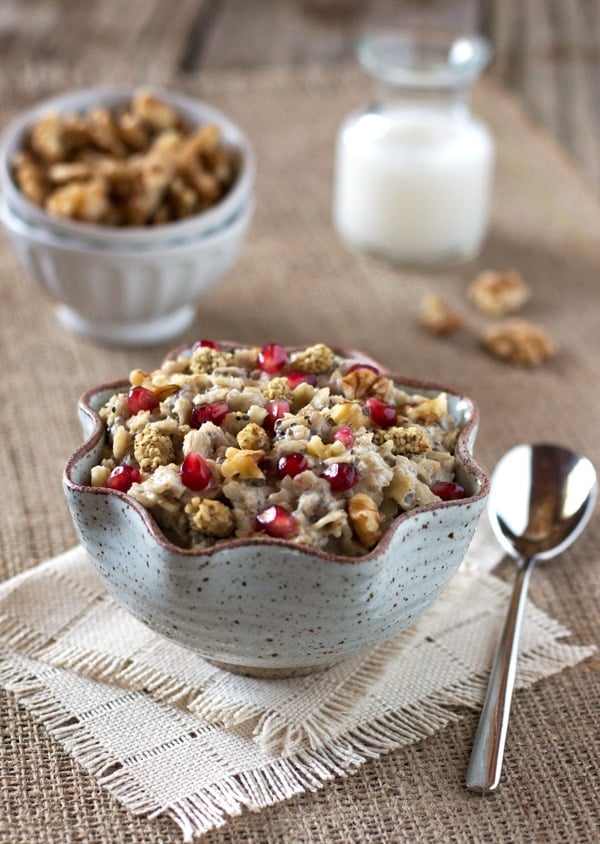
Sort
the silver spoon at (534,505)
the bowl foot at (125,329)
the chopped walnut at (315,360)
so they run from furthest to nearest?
1. the bowl foot at (125,329)
2. the silver spoon at (534,505)
3. the chopped walnut at (315,360)

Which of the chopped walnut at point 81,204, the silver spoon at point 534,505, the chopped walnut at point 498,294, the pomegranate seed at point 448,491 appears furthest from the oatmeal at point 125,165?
the pomegranate seed at point 448,491

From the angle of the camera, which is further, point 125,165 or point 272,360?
point 125,165

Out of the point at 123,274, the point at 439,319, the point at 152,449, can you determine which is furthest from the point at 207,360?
the point at 439,319

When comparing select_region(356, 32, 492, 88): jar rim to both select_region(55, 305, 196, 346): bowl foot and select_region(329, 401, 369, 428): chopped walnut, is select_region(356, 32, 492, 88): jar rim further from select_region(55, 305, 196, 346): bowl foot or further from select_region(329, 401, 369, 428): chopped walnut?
select_region(329, 401, 369, 428): chopped walnut

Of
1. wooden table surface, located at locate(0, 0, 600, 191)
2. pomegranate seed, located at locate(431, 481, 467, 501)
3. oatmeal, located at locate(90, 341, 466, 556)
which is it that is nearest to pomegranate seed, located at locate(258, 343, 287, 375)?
oatmeal, located at locate(90, 341, 466, 556)

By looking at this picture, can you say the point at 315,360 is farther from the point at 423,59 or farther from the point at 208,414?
the point at 423,59

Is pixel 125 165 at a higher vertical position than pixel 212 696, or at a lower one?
higher

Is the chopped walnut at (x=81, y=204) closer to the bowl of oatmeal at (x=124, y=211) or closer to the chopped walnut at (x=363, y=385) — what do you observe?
the bowl of oatmeal at (x=124, y=211)
